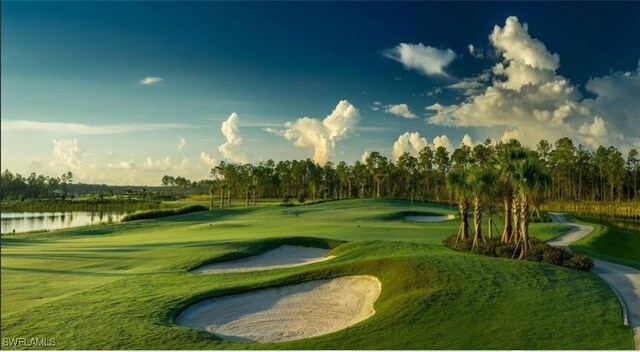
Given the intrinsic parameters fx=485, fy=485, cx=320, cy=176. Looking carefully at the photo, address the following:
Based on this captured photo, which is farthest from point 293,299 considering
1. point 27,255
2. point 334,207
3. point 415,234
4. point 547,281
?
point 334,207

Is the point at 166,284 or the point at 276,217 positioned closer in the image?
the point at 166,284

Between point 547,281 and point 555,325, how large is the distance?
4682mm

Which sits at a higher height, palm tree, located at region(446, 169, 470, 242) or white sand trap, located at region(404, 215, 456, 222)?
palm tree, located at region(446, 169, 470, 242)

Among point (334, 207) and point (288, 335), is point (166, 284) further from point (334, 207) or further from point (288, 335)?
point (334, 207)

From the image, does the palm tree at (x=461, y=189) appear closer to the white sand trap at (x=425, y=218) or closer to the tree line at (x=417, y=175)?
the white sand trap at (x=425, y=218)

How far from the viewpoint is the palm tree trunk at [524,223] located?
23.0m

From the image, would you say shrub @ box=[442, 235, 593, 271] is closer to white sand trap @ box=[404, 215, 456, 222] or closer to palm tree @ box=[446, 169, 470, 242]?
palm tree @ box=[446, 169, 470, 242]

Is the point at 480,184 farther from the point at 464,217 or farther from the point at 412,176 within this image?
the point at 412,176

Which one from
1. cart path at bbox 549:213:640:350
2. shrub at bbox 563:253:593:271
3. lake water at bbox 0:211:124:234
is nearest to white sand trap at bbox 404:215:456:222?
cart path at bbox 549:213:640:350

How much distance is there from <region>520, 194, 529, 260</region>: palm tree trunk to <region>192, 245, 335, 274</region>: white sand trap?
1069 cm

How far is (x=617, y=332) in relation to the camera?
13422mm

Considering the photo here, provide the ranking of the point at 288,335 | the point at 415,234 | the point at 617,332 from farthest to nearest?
1. the point at 415,234
2. the point at 288,335
3. the point at 617,332

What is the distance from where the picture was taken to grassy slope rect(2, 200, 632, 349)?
13.3 meters

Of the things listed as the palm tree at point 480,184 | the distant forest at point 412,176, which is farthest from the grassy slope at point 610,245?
the distant forest at point 412,176
